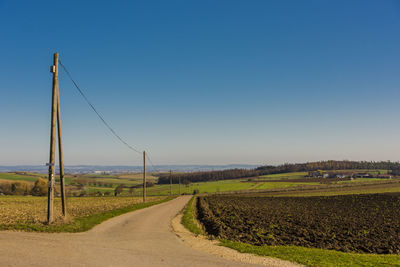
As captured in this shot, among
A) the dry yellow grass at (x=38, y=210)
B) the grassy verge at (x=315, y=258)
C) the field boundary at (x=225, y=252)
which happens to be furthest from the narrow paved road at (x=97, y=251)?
the dry yellow grass at (x=38, y=210)

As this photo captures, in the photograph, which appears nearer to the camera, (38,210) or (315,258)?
(315,258)

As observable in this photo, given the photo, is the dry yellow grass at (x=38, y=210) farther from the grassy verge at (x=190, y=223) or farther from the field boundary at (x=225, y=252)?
the field boundary at (x=225, y=252)

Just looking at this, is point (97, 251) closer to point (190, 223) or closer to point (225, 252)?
point (225, 252)

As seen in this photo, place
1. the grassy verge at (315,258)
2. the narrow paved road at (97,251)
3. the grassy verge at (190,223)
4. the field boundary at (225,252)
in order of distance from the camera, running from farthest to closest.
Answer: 1. the grassy verge at (190,223)
2. the grassy verge at (315,258)
3. the field boundary at (225,252)
4. the narrow paved road at (97,251)

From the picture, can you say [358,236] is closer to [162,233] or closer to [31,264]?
[162,233]

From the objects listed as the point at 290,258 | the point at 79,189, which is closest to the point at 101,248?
the point at 290,258

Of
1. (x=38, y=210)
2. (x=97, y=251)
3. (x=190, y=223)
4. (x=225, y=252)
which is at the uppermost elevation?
(x=97, y=251)

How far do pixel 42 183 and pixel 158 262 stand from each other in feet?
363

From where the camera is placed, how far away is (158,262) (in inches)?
407

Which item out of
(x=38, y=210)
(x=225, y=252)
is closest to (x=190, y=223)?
(x=225, y=252)

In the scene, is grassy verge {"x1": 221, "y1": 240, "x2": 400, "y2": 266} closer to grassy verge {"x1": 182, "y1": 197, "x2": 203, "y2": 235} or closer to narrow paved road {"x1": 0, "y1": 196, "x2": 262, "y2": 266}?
narrow paved road {"x1": 0, "y1": 196, "x2": 262, "y2": 266}

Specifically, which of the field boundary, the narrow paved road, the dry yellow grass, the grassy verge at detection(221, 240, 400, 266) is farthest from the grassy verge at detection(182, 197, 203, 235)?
the dry yellow grass

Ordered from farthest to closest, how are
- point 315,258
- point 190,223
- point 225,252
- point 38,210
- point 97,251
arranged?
point 38,210 → point 190,223 → point 225,252 → point 97,251 → point 315,258

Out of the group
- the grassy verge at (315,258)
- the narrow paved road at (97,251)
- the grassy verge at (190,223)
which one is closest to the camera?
the narrow paved road at (97,251)
